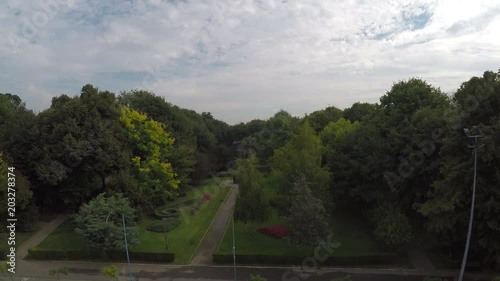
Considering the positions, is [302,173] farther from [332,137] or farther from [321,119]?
[321,119]

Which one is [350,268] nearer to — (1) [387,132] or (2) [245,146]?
(1) [387,132]

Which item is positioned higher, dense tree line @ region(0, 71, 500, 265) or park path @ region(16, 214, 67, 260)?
dense tree line @ region(0, 71, 500, 265)

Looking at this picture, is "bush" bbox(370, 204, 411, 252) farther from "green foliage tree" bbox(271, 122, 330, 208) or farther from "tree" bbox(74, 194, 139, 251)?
"tree" bbox(74, 194, 139, 251)

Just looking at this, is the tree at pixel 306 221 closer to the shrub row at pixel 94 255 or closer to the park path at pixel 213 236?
the park path at pixel 213 236

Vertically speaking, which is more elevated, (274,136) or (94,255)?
(274,136)

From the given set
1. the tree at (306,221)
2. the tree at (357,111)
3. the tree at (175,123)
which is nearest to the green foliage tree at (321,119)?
the tree at (357,111)

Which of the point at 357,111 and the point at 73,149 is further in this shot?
the point at 357,111

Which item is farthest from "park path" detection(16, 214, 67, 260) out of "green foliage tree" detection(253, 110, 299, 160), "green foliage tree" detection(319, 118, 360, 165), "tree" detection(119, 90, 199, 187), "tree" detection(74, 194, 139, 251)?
"green foliage tree" detection(253, 110, 299, 160)

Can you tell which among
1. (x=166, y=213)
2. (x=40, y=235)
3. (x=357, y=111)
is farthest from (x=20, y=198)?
(x=357, y=111)
